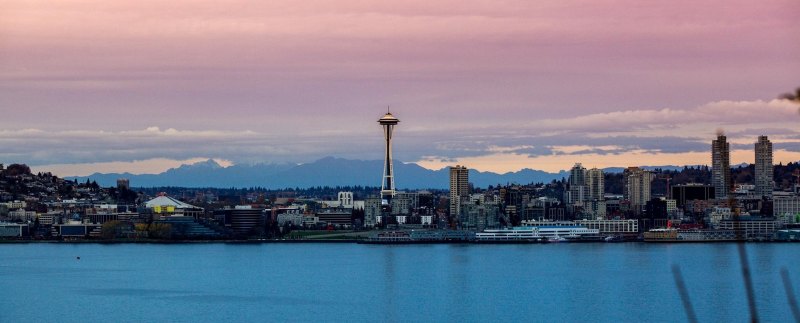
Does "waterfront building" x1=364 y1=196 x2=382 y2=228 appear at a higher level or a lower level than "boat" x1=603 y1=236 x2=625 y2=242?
higher

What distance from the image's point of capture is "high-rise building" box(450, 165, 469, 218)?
211 feet

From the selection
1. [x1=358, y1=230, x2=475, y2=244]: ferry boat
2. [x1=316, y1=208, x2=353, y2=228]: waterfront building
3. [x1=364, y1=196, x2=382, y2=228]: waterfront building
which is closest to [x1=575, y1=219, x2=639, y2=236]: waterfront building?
[x1=358, y1=230, x2=475, y2=244]: ferry boat

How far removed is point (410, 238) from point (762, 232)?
11961 mm

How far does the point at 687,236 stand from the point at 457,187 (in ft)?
60.6

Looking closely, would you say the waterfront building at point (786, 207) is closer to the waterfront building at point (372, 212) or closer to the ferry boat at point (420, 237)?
the ferry boat at point (420, 237)

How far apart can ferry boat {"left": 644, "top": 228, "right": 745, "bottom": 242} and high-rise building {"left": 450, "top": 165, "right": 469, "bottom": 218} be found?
15.9m

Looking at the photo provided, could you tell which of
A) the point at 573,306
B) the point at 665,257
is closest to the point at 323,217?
the point at 665,257

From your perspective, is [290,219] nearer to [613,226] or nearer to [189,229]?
[189,229]

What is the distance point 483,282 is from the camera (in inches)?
987

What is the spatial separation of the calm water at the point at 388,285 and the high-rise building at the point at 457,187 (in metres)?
23.3

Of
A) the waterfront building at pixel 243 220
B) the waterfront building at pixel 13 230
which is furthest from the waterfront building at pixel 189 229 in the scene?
the waterfront building at pixel 13 230

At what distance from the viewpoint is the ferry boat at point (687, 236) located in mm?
48031

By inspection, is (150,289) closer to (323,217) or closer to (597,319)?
(597,319)

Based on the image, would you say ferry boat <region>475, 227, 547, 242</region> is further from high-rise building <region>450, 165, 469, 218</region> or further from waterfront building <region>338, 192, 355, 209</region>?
waterfront building <region>338, 192, 355, 209</region>
